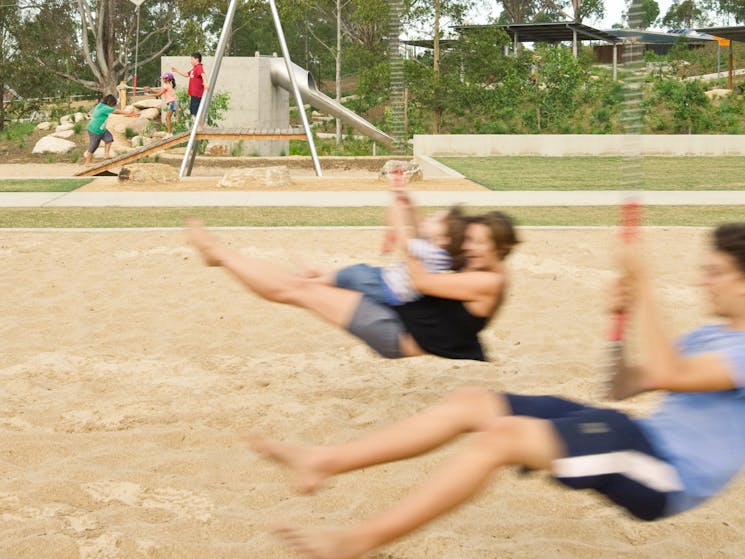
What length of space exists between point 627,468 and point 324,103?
21.0 m

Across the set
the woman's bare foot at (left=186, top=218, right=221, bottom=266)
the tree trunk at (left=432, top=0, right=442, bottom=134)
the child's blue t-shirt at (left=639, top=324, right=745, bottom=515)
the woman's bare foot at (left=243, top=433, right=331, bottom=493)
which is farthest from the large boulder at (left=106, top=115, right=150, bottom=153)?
the child's blue t-shirt at (left=639, top=324, right=745, bottom=515)

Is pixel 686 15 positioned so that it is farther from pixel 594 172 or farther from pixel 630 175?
pixel 630 175

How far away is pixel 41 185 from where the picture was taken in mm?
14898

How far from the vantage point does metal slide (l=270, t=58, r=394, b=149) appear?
21641 mm

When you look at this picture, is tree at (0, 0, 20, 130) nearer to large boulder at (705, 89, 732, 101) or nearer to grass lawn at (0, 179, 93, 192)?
grass lawn at (0, 179, 93, 192)

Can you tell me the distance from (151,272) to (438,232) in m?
4.35

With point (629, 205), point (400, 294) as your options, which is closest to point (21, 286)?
point (400, 294)

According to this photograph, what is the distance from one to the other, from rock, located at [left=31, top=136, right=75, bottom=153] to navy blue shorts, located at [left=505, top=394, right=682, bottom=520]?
2290 centimetres

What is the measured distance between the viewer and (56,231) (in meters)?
9.72

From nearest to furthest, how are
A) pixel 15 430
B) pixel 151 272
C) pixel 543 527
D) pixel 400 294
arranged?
1. pixel 543 527
2. pixel 400 294
3. pixel 15 430
4. pixel 151 272

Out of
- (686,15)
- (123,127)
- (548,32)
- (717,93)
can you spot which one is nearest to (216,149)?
(123,127)

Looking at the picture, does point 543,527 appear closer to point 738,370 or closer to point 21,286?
point 738,370

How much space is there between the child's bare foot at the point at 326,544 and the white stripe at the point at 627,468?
1.66 feet

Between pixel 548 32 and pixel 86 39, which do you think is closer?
pixel 548 32
